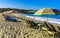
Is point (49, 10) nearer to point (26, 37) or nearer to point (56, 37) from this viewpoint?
point (26, 37)

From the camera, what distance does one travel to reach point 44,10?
30.3 feet

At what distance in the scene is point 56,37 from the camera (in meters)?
6.03

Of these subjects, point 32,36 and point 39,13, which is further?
point 39,13

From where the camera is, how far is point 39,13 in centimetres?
915

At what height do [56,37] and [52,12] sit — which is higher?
[52,12]

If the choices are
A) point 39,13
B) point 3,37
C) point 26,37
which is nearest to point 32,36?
point 26,37

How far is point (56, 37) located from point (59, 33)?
178 mm

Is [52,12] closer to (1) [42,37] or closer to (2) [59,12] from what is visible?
(2) [59,12]

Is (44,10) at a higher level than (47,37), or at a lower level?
higher

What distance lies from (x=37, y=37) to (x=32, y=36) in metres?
0.35

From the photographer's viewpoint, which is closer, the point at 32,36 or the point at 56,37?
the point at 56,37

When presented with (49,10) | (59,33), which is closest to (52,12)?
(49,10)

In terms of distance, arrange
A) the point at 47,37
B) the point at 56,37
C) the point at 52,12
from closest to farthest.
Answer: the point at 56,37 → the point at 47,37 → the point at 52,12

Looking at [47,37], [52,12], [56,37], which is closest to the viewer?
[56,37]
